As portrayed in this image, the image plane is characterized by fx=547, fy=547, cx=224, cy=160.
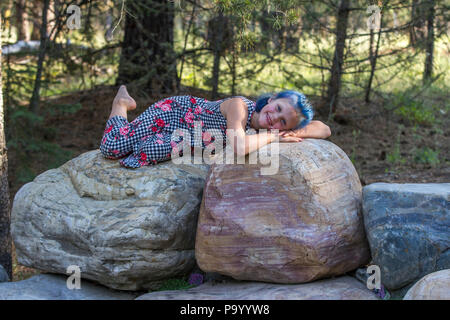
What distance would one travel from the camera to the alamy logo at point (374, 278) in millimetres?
3779

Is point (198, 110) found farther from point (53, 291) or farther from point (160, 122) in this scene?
point (53, 291)

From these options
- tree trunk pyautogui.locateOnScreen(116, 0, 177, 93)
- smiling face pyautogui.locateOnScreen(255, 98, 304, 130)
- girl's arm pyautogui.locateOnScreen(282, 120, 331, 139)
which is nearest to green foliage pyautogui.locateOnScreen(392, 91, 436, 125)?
tree trunk pyautogui.locateOnScreen(116, 0, 177, 93)

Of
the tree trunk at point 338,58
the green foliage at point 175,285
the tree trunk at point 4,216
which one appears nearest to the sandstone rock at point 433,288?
the green foliage at point 175,285

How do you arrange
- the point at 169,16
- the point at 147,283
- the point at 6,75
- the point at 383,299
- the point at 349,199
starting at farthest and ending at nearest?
the point at 169,16
the point at 6,75
the point at 147,283
the point at 349,199
the point at 383,299

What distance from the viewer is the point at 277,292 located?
3.67 metres

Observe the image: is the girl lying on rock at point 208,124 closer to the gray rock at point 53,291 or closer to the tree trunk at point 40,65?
the gray rock at point 53,291

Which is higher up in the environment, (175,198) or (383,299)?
(175,198)

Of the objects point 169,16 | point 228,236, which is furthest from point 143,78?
point 228,236

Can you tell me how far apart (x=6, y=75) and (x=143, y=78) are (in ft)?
5.58

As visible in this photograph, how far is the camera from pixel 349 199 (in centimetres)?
398

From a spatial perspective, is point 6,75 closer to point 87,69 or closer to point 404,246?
point 87,69

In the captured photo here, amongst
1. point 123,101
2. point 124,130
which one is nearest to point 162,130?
point 124,130

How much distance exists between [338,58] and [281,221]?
14.1 ft

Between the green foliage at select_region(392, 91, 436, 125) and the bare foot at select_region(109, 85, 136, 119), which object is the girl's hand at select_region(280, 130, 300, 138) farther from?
the green foliage at select_region(392, 91, 436, 125)
